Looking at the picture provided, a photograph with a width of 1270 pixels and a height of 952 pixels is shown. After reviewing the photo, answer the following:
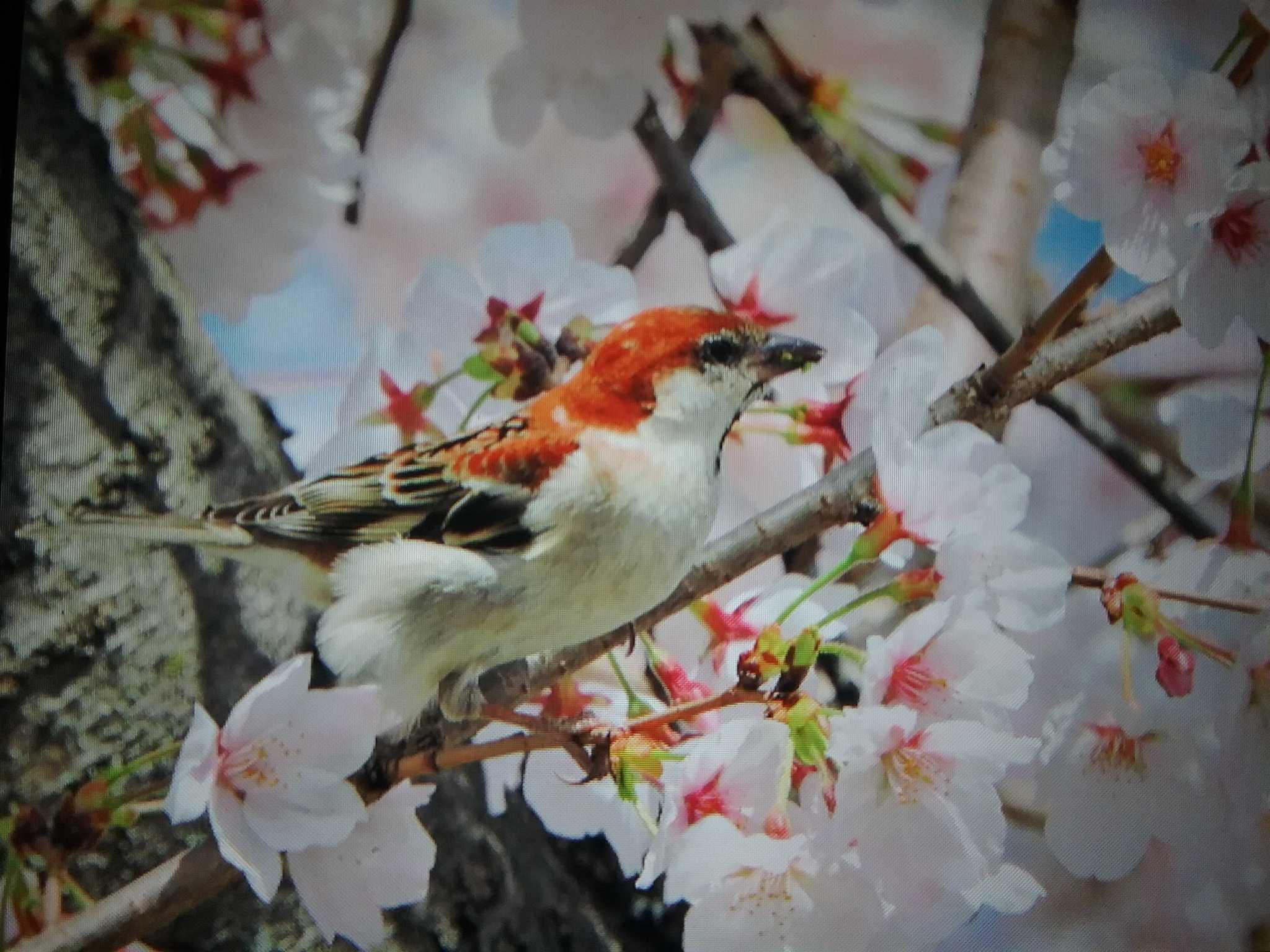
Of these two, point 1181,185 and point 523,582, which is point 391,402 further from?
point 1181,185

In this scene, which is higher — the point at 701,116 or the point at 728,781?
the point at 701,116

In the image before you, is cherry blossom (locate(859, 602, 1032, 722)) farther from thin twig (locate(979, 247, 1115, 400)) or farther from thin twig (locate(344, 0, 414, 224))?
thin twig (locate(344, 0, 414, 224))

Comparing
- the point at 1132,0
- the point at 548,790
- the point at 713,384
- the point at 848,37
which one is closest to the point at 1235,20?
the point at 1132,0

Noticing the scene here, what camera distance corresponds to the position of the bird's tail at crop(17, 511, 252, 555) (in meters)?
0.93

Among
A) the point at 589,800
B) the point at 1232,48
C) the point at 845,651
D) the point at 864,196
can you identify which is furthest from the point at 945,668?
the point at 1232,48

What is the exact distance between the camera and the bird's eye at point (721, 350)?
0.93m

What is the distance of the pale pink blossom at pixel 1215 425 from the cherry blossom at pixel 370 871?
0.72 m

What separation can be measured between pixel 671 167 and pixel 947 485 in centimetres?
35

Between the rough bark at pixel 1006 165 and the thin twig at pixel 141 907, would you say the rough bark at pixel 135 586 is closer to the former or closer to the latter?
the thin twig at pixel 141 907

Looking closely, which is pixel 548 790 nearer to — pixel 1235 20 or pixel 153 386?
pixel 153 386

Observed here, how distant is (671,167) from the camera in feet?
3.30

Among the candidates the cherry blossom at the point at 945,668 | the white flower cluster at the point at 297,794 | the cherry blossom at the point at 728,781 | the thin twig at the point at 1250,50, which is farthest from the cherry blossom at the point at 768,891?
the thin twig at the point at 1250,50

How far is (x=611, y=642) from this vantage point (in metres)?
0.94

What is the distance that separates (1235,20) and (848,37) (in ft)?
1.16
